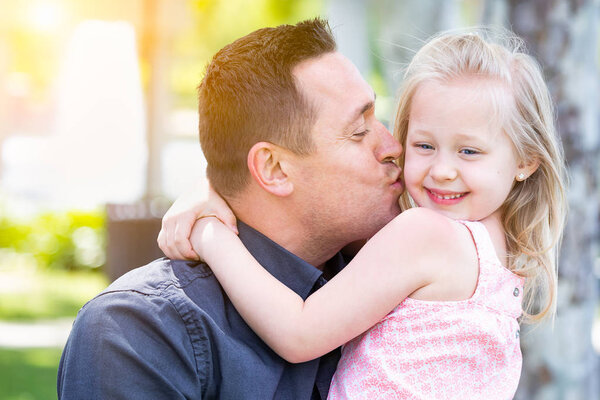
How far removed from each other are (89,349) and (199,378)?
30 cm

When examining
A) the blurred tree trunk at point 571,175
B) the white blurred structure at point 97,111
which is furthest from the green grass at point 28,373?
the white blurred structure at point 97,111

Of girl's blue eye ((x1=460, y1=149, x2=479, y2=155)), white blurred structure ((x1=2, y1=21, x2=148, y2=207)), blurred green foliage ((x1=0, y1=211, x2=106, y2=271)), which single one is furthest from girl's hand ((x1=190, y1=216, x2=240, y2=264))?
blurred green foliage ((x1=0, y1=211, x2=106, y2=271))

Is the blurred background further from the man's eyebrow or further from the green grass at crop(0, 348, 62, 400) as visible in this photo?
the man's eyebrow

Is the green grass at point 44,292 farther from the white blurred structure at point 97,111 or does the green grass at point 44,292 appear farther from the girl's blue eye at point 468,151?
the girl's blue eye at point 468,151

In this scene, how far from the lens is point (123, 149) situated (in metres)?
13.5

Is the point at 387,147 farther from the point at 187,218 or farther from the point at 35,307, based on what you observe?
the point at 35,307

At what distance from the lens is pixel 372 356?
7.44ft

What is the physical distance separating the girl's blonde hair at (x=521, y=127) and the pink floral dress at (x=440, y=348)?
228 millimetres

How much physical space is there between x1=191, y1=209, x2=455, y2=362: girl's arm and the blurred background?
2.34ft


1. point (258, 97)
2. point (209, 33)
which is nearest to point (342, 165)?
point (258, 97)

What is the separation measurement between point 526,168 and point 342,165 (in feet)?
1.85

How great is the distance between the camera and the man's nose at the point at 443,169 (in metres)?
2.32

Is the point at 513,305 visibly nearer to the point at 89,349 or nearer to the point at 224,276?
the point at 224,276

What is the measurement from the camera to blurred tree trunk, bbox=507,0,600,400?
4020 millimetres
